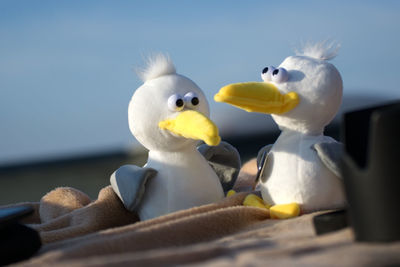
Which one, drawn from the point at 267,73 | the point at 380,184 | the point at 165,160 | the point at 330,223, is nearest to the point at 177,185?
the point at 165,160

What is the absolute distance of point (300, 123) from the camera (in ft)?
3.13

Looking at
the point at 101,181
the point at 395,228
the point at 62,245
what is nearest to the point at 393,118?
the point at 395,228

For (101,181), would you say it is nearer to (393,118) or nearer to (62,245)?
(62,245)

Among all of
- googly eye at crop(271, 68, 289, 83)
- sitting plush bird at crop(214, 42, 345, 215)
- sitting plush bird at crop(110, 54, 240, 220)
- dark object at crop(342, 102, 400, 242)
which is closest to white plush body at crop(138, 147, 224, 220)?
sitting plush bird at crop(110, 54, 240, 220)

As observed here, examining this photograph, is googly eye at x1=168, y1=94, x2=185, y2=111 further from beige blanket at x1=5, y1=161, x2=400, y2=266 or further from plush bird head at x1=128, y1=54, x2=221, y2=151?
beige blanket at x1=5, y1=161, x2=400, y2=266

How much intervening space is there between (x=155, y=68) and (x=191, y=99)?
0.12 metres

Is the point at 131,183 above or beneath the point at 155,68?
beneath

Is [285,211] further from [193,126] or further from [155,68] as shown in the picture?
[155,68]

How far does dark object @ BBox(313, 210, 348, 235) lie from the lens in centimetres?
66

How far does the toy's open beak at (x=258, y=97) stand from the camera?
0.86 meters

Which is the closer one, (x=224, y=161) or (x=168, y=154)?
(x=168, y=154)

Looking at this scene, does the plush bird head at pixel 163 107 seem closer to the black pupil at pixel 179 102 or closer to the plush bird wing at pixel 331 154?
the black pupil at pixel 179 102

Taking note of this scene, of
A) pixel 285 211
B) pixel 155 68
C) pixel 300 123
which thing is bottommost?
pixel 285 211

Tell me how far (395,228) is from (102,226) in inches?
23.6
